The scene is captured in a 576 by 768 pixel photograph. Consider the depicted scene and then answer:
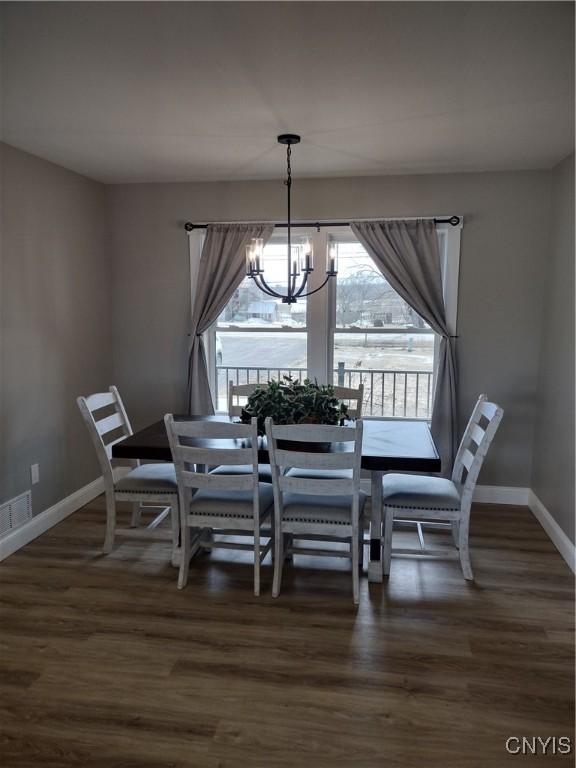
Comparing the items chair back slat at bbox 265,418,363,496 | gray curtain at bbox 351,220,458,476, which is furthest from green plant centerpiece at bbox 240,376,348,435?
gray curtain at bbox 351,220,458,476

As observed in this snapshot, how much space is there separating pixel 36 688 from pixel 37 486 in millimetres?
1731

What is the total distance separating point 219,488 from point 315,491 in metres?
0.52

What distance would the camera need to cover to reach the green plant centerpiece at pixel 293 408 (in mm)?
3191

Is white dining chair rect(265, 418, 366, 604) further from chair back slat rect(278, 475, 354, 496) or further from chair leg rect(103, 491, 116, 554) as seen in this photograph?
chair leg rect(103, 491, 116, 554)

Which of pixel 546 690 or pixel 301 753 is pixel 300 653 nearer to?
pixel 301 753

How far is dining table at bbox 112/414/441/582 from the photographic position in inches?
116

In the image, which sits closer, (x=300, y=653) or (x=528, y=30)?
(x=528, y=30)

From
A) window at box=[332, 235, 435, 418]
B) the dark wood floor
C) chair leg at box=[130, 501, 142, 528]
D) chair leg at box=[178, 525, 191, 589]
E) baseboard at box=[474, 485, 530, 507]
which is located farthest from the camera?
window at box=[332, 235, 435, 418]

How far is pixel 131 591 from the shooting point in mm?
3094

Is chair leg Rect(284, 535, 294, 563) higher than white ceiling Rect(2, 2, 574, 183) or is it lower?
lower

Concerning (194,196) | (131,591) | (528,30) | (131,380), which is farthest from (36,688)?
(194,196)

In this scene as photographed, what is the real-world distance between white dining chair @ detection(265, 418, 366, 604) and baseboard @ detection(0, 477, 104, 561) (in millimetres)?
1731

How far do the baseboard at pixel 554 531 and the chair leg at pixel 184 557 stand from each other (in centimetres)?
224

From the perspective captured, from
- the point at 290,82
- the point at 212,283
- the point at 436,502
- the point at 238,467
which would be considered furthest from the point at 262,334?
the point at 290,82
